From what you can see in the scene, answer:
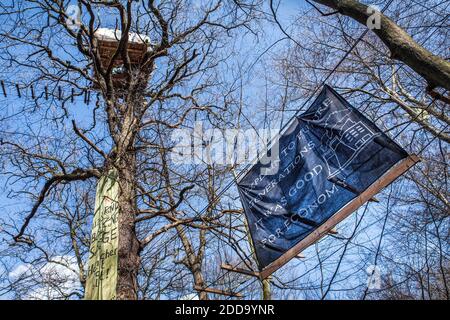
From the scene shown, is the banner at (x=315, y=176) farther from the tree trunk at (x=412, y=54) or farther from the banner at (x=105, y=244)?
the banner at (x=105, y=244)

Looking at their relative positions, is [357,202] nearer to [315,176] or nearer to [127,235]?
[315,176]

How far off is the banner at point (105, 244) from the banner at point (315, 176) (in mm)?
2170

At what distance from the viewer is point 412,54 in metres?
4.32

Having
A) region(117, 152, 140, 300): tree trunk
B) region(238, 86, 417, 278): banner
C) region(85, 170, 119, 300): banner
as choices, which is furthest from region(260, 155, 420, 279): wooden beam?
region(117, 152, 140, 300): tree trunk

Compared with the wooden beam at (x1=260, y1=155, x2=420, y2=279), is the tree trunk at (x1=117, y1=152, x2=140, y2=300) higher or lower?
higher

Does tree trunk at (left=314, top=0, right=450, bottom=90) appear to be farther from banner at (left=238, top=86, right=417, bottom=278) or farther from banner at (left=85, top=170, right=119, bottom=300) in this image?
banner at (left=85, top=170, right=119, bottom=300)

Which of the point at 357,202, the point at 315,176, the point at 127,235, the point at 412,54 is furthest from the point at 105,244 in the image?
the point at 412,54

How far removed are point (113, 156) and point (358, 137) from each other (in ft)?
15.9

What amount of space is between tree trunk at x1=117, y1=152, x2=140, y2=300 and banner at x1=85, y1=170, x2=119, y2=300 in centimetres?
21

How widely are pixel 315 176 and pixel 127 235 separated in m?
3.65

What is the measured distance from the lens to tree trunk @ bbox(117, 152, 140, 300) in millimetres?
7066

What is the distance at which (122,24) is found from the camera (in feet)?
28.0
